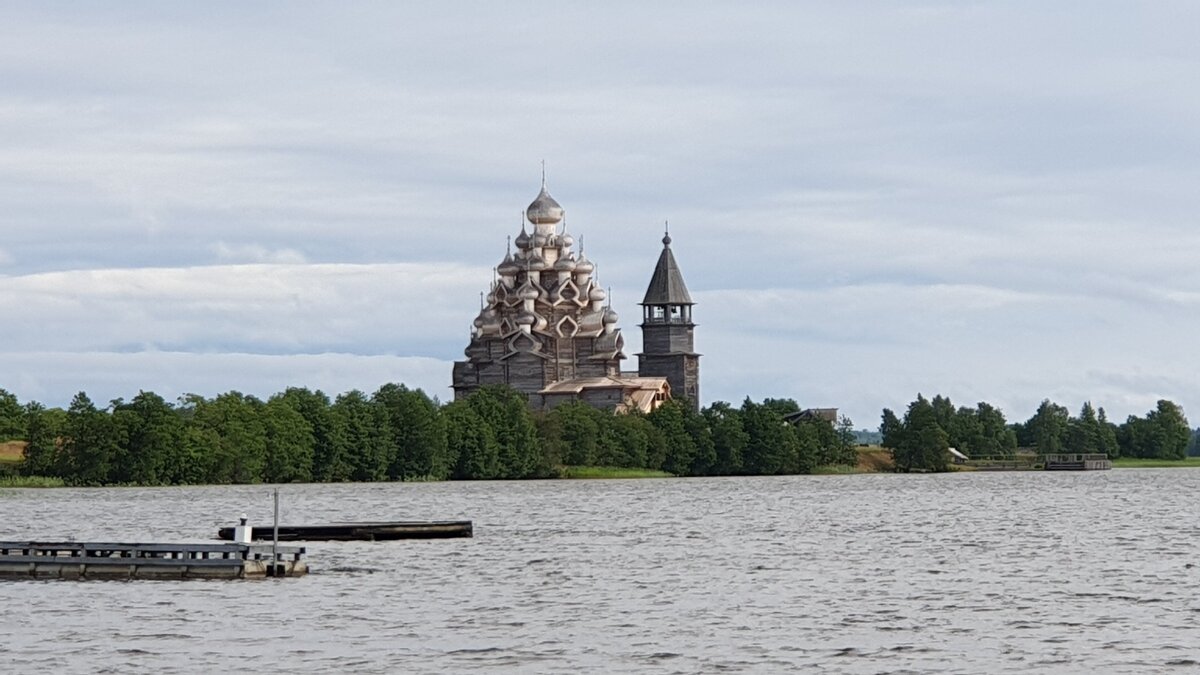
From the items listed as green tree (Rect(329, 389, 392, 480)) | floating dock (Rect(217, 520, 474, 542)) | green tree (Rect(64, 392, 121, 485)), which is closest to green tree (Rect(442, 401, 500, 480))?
green tree (Rect(329, 389, 392, 480))

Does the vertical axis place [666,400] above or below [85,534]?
above

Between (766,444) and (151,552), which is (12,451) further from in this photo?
(151,552)

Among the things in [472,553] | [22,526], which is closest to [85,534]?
[22,526]

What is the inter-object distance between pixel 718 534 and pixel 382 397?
83.6 metres

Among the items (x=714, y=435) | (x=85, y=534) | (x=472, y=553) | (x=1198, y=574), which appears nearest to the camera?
(x=1198, y=574)

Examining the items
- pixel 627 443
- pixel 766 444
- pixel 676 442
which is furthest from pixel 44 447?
pixel 766 444

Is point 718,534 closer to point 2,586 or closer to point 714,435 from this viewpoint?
point 2,586

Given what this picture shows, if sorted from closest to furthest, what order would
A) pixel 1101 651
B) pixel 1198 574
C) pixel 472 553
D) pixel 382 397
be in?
pixel 1101 651 < pixel 1198 574 < pixel 472 553 < pixel 382 397

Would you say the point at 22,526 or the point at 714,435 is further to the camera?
the point at 714,435

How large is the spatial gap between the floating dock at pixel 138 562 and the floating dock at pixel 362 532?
13.4 m

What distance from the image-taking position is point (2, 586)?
168 ft

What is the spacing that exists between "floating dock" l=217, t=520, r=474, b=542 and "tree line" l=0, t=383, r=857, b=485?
62.8m

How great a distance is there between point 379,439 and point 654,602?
101m

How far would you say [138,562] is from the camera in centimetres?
5262
